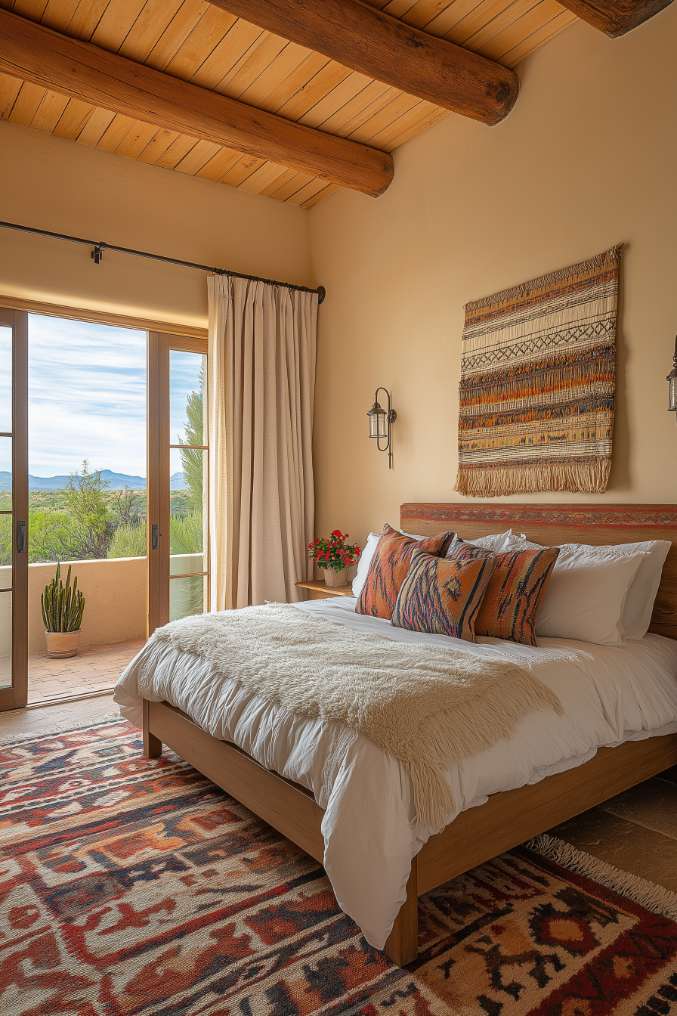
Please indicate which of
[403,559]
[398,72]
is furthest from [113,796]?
[398,72]

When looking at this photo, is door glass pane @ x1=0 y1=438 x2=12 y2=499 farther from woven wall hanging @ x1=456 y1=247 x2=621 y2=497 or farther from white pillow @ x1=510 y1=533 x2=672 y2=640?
white pillow @ x1=510 y1=533 x2=672 y2=640

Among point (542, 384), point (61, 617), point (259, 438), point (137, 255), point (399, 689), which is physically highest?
point (137, 255)

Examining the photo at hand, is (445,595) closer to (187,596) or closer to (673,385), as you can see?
(673,385)

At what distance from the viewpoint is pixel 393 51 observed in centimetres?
282

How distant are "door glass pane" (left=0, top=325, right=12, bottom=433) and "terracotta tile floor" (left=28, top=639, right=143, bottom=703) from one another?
155 centimetres

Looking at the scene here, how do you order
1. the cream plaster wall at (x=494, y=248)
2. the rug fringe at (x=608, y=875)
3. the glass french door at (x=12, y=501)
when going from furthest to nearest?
the glass french door at (x=12, y=501) → the cream plaster wall at (x=494, y=248) → the rug fringe at (x=608, y=875)

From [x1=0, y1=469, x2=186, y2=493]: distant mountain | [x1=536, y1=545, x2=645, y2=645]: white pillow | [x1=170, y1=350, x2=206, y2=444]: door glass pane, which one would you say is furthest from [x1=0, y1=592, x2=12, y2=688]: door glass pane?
[x1=0, y1=469, x2=186, y2=493]: distant mountain

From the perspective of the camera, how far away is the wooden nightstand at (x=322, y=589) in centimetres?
393

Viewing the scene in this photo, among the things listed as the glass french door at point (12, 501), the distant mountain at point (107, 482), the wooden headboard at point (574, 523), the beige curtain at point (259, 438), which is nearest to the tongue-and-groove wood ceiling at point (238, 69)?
the beige curtain at point (259, 438)

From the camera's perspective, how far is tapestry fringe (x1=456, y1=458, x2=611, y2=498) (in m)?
2.87

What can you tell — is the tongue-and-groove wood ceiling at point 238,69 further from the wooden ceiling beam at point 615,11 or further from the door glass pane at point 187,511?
the door glass pane at point 187,511

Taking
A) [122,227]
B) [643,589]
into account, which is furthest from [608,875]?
[122,227]

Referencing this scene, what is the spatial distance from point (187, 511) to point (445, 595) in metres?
2.24

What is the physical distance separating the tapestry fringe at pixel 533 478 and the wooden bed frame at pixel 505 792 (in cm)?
9
